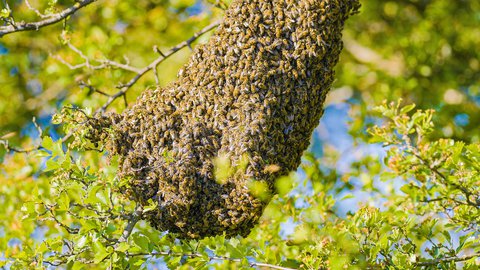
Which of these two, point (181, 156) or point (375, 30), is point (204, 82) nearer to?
point (181, 156)

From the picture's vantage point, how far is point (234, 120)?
9.34 ft

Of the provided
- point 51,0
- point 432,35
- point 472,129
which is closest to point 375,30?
point 432,35

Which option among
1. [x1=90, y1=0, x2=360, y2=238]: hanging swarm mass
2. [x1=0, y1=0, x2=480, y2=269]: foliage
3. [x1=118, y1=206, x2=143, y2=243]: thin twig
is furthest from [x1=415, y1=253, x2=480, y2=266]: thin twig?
[x1=118, y1=206, x2=143, y2=243]: thin twig

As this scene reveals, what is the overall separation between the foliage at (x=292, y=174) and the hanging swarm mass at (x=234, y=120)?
0.14m

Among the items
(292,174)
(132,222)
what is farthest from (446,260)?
(132,222)

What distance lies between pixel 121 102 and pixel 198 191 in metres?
2.10

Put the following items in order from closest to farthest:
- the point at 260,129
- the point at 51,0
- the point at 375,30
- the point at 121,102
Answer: the point at 260,129 → the point at 51,0 → the point at 121,102 → the point at 375,30

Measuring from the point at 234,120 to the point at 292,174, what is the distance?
0.39m

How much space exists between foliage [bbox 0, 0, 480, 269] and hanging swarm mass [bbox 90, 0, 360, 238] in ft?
0.45

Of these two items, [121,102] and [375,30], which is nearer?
[121,102]

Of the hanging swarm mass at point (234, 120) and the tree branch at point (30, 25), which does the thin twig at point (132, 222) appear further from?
the tree branch at point (30, 25)

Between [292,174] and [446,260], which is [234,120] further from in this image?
[446,260]

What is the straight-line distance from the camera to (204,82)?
2.90 metres

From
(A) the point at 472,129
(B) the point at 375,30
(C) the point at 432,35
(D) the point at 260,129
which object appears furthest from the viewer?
(B) the point at 375,30
